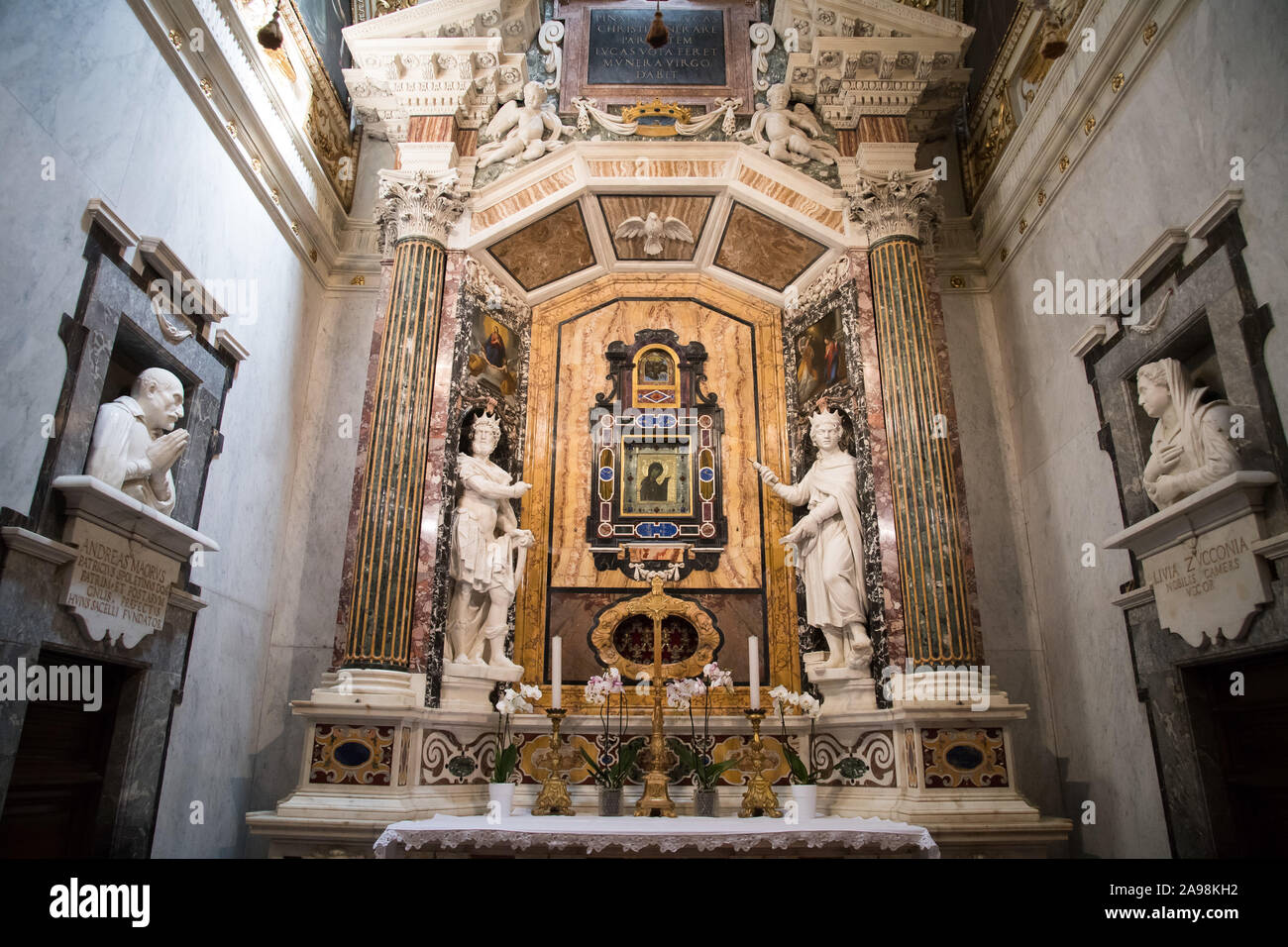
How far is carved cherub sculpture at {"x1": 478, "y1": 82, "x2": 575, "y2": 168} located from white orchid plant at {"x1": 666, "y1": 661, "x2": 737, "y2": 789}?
4785mm

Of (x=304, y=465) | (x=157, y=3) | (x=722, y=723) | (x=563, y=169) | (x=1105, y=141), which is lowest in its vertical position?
(x=722, y=723)

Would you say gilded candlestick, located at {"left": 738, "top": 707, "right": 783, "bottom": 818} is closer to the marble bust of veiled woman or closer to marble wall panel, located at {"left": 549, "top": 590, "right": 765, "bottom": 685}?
marble wall panel, located at {"left": 549, "top": 590, "right": 765, "bottom": 685}

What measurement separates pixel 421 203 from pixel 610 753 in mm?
4789

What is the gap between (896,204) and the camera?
23.7ft

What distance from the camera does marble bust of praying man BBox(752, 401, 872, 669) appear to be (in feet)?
21.6

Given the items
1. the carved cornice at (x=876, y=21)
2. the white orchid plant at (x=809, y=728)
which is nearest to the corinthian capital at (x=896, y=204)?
the carved cornice at (x=876, y=21)

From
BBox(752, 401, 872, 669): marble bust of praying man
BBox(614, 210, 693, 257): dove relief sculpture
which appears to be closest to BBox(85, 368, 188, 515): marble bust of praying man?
BBox(614, 210, 693, 257): dove relief sculpture

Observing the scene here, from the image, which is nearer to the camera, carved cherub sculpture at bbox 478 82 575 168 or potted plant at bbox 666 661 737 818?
potted plant at bbox 666 661 737 818

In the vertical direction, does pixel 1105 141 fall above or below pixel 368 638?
above

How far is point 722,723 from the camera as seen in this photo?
6730mm

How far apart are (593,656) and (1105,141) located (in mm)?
5493
